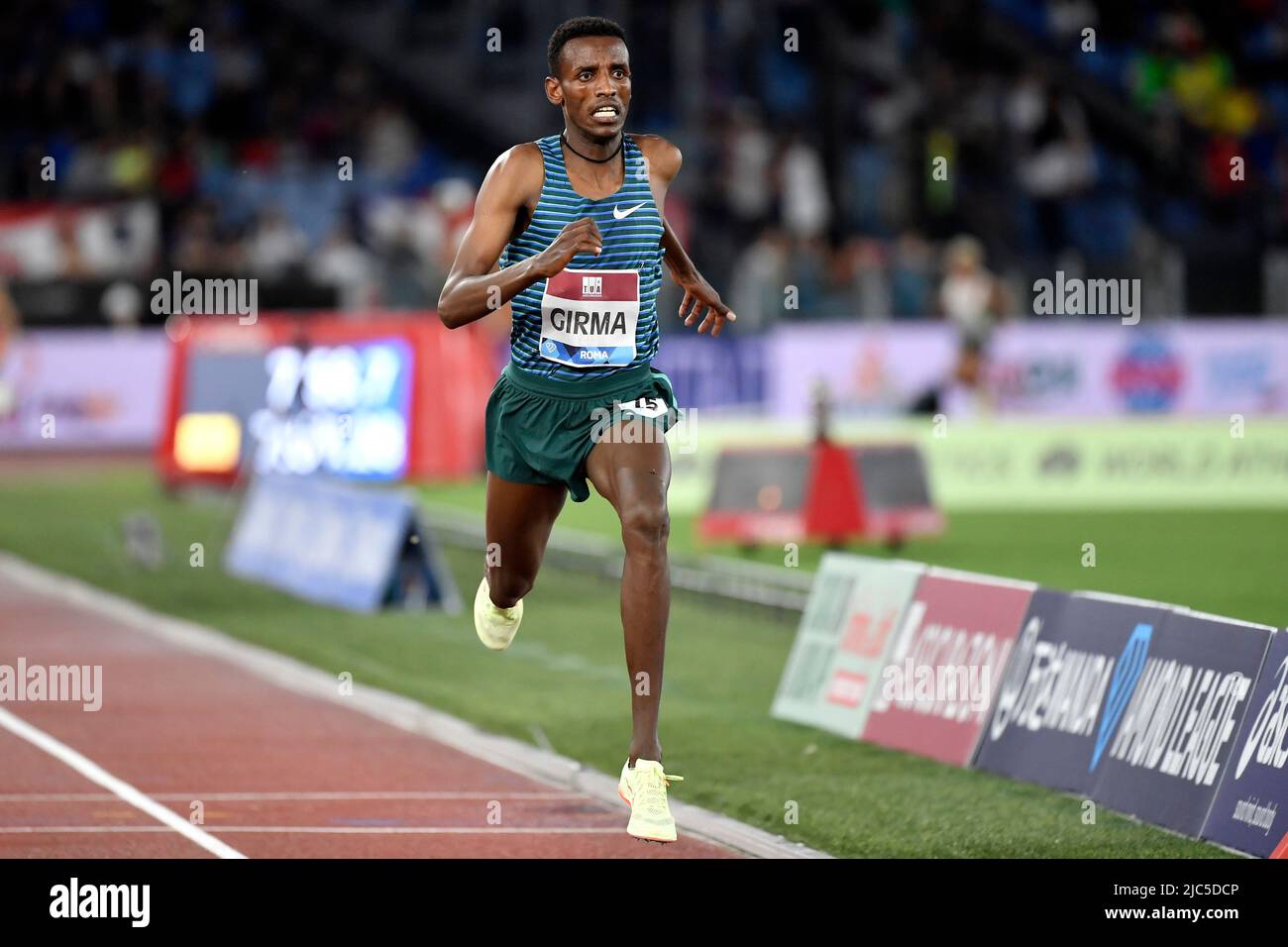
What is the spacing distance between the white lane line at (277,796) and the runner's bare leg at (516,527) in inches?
40.4

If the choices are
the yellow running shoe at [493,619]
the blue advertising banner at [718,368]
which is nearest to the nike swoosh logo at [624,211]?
the yellow running shoe at [493,619]

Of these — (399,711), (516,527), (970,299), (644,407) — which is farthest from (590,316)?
(970,299)

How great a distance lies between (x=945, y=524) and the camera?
20859 mm

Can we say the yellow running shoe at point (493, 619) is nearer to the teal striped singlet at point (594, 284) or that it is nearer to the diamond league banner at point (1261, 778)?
the teal striped singlet at point (594, 284)

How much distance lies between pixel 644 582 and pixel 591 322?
918 millimetres

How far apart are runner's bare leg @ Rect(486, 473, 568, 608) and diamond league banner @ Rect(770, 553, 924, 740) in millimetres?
2310

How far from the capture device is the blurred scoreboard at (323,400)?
77.5ft

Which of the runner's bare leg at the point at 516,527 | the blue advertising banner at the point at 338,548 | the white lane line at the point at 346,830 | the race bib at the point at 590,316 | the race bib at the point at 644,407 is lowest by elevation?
the white lane line at the point at 346,830

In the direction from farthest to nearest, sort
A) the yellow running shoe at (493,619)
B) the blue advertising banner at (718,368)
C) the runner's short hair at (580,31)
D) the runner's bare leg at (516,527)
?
the blue advertising banner at (718,368) → the yellow running shoe at (493,619) → the runner's bare leg at (516,527) → the runner's short hair at (580,31)

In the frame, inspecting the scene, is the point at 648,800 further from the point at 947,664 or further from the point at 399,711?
the point at 399,711

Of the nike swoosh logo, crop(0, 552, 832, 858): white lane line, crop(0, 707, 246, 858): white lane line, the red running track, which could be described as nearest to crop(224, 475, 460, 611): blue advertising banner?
crop(0, 552, 832, 858): white lane line

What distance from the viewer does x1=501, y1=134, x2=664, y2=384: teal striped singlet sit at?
801 cm

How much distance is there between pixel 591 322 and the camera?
8.04 meters
